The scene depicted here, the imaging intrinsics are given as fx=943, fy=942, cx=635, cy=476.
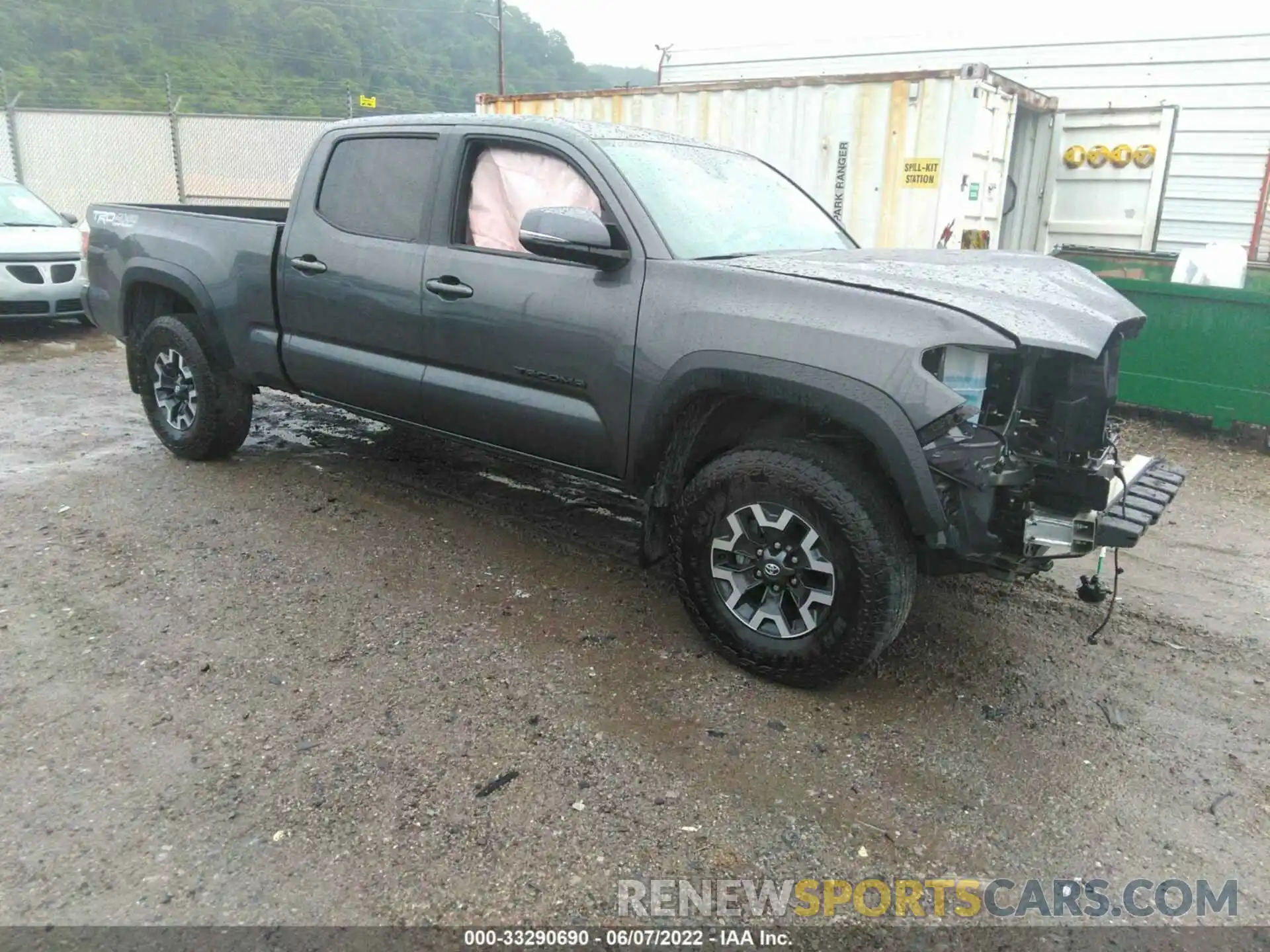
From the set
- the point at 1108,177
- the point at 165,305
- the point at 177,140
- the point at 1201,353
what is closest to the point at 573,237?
the point at 165,305

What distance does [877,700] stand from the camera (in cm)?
329

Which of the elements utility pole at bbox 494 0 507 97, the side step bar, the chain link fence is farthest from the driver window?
utility pole at bbox 494 0 507 97

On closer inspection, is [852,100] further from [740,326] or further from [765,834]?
[765,834]

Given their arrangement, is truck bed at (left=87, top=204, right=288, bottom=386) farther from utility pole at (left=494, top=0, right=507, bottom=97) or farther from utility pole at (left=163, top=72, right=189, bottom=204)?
utility pole at (left=494, top=0, right=507, bottom=97)

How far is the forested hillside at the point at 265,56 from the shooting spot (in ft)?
111

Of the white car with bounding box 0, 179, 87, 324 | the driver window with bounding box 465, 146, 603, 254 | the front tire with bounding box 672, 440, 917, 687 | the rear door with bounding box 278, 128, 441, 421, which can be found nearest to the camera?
the front tire with bounding box 672, 440, 917, 687

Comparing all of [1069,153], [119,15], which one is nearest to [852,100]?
[1069,153]

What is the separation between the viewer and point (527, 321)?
3.76 meters

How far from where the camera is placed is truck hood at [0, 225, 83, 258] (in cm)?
916

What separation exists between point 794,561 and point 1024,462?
804 mm

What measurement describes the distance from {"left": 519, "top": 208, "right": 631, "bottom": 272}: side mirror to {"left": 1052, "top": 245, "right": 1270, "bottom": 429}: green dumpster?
4626 mm

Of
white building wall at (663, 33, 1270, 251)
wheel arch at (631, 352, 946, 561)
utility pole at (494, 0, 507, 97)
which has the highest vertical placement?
utility pole at (494, 0, 507, 97)

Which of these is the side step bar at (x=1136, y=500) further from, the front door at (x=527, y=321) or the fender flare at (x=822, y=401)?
the front door at (x=527, y=321)

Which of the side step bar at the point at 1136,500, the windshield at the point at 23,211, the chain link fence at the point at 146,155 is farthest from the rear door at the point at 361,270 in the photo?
the chain link fence at the point at 146,155
